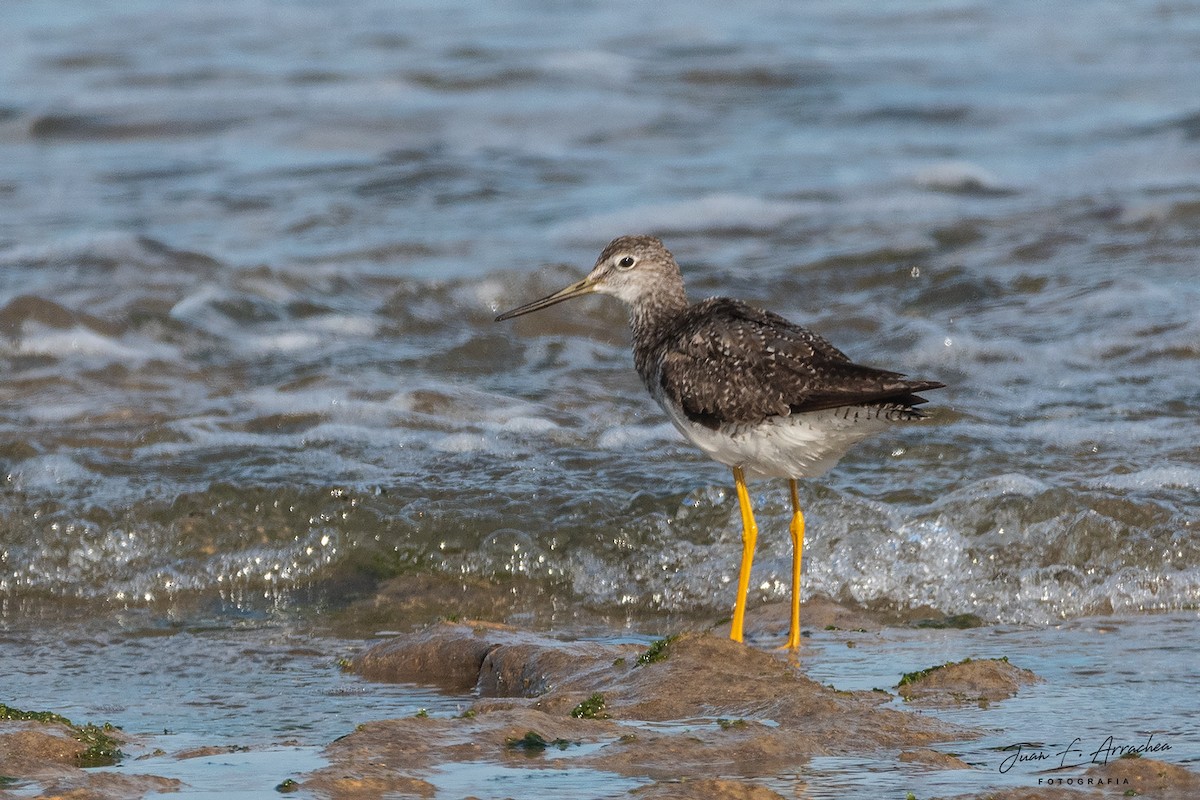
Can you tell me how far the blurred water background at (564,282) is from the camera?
21.7ft

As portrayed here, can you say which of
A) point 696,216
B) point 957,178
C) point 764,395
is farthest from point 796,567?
point 957,178


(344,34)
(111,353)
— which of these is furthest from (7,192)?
(344,34)

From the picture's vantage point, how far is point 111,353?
952 cm

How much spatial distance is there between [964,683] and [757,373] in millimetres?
1322

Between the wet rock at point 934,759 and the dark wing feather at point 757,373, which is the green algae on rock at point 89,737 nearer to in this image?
the wet rock at point 934,759

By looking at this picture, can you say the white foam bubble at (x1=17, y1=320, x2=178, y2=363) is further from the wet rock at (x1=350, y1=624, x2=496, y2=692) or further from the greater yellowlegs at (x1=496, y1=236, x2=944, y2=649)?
the wet rock at (x1=350, y1=624, x2=496, y2=692)

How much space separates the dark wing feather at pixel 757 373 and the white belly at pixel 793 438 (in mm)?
43

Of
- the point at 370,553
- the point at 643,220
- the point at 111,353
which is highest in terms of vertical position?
the point at 643,220

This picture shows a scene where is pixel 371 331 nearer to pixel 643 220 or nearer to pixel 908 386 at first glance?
pixel 643 220

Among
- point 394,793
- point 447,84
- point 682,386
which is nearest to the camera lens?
point 394,793

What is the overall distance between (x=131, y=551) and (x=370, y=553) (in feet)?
3.34

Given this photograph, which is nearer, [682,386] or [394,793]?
[394,793]

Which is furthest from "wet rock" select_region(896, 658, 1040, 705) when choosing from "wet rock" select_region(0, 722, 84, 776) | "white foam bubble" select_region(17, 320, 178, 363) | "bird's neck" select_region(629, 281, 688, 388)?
"white foam bubble" select_region(17, 320, 178, 363)
